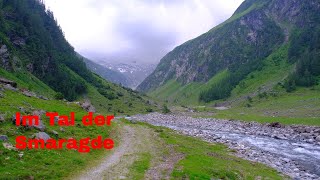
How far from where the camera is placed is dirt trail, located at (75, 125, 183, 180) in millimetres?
24484

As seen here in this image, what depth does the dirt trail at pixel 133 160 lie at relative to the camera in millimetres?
24484

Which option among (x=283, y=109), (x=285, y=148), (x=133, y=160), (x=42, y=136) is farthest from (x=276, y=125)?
(x=42, y=136)

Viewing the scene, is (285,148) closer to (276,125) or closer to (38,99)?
(276,125)

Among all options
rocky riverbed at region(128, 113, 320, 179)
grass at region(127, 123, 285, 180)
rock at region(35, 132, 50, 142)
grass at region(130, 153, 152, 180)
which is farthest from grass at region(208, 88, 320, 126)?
rock at region(35, 132, 50, 142)

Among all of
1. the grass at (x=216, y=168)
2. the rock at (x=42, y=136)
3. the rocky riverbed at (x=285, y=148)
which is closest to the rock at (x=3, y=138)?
the rock at (x=42, y=136)

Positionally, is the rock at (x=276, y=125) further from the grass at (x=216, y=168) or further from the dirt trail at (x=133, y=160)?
the grass at (x=216, y=168)

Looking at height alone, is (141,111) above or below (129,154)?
above

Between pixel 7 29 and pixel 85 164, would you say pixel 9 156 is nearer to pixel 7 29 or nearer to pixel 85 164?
pixel 85 164

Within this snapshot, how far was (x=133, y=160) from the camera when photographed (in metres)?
30.0

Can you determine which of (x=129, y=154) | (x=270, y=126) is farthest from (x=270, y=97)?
(x=129, y=154)

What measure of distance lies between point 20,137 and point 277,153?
112ft

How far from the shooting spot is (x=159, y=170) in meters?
27.0

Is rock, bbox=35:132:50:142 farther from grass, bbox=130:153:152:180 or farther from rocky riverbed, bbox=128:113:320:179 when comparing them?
rocky riverbed, bbox=128:113:320:179

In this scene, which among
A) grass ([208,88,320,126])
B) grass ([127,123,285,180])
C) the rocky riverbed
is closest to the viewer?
grass ([127,123,285,180])
